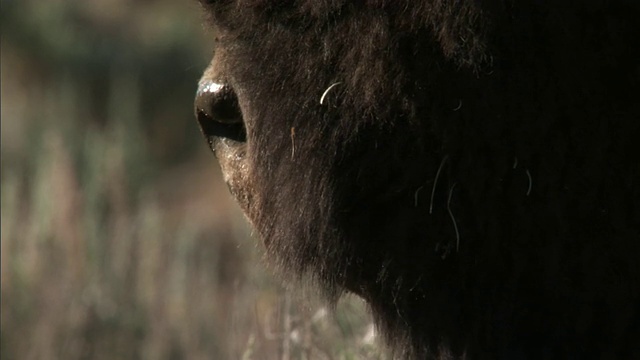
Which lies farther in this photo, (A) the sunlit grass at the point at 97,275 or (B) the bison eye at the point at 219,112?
(A) the sunlit grass at the point at 97,275

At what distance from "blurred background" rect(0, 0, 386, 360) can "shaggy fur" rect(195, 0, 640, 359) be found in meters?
0.28

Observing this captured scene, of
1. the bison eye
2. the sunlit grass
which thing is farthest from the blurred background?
the bison eye

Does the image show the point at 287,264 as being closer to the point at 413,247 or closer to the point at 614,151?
the point at 413,247

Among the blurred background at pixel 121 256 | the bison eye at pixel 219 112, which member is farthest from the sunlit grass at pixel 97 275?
the bison eye at pixel 219 112

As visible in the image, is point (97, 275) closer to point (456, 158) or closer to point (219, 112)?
point (219, 112)

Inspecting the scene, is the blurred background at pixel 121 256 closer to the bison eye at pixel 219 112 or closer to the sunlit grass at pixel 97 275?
the sunlit grass at pixel 97 275

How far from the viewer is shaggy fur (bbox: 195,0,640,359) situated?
2062 millimetres

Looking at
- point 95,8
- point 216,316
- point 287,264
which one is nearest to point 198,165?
point 95,8

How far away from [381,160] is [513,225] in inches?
10.6

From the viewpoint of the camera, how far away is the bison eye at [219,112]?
2.36m

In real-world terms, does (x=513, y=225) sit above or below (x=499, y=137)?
below

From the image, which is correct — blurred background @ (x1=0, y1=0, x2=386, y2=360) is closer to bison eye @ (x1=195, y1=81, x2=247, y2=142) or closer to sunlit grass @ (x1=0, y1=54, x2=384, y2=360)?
sunlit grass @ (x1=0, y1=54, x2=384, y2=360)

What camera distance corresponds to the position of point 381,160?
2199 mm

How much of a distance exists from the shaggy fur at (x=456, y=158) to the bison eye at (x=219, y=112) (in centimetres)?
2
